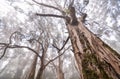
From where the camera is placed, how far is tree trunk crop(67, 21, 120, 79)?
1.97m

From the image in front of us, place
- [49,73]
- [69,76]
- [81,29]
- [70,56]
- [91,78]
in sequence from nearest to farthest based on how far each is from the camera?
[91,78] → [81,29] → [70,56] → [49,73] → [69,76]

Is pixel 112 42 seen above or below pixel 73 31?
below

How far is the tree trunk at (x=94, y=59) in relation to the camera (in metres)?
1.97

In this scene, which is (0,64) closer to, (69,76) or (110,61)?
(69,76)

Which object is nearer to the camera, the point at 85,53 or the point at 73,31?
the point at 85,53

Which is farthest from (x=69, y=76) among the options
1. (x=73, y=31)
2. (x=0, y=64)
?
(x=73, y=31)

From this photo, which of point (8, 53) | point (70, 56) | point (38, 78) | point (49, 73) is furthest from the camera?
point (49, 73)

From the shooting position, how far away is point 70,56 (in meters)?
21.2

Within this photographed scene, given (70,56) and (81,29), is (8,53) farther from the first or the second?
(81,29)

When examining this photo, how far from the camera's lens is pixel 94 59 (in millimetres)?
2279

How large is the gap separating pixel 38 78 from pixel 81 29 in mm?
3364

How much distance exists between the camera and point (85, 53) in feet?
8.28

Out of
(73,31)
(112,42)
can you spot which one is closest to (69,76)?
(112,42)

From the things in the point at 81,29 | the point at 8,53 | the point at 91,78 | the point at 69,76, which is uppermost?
the point at 81,29
